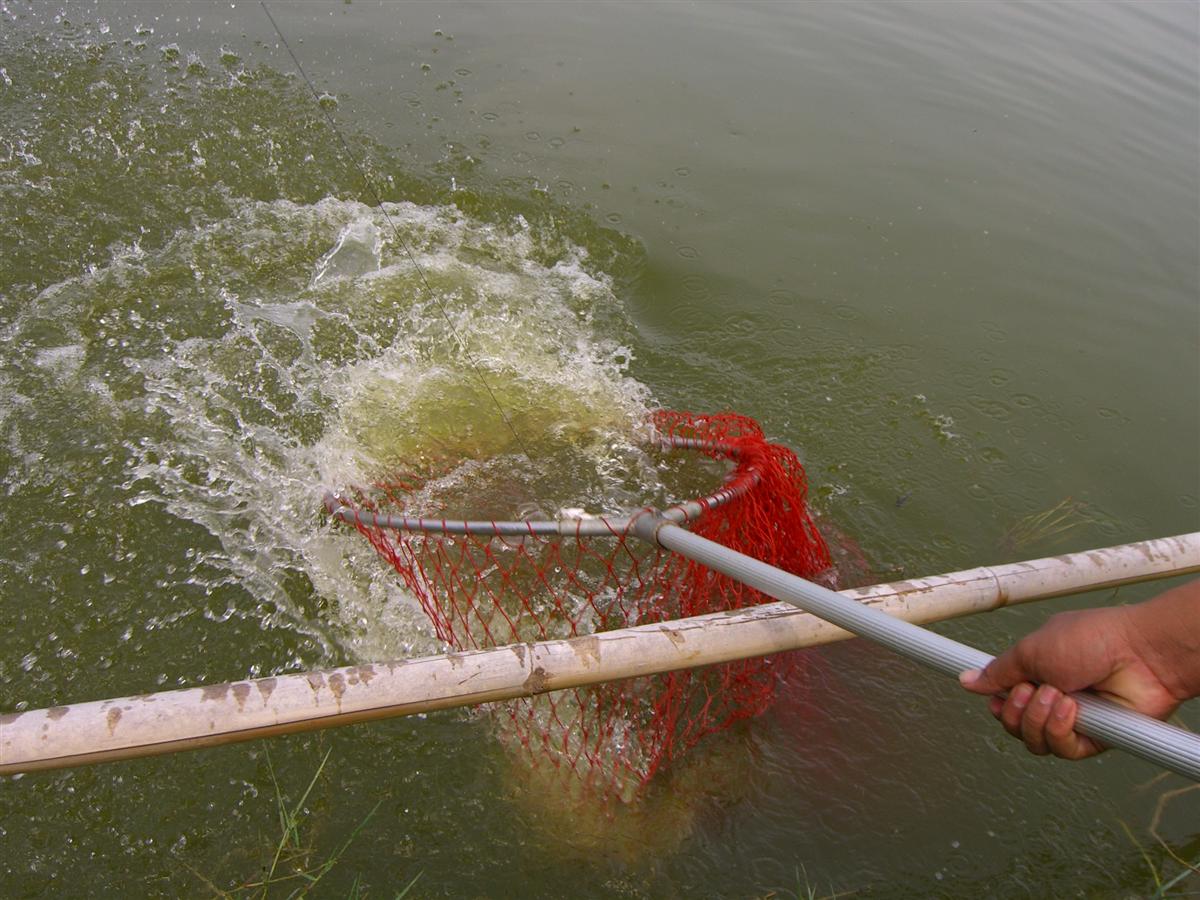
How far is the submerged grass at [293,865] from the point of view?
2189mm

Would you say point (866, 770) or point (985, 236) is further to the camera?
point (985, 236)

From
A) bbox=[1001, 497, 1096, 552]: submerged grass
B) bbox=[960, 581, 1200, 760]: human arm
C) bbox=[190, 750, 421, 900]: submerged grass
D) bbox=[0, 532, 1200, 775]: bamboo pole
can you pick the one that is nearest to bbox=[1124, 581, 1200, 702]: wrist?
bbox=[960, 581, 1200, 760]: human arm

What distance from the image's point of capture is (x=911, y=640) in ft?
5.11

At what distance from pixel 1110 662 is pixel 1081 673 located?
5 cm

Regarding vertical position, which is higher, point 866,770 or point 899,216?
point 899,216

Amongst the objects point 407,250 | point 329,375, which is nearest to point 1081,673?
point 329,375

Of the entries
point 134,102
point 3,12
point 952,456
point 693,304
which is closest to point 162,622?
point 693,304

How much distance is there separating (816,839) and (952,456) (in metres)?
2.29

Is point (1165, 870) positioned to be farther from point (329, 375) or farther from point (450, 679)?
point (329, 375)

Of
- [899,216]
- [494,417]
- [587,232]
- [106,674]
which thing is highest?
[899,216]

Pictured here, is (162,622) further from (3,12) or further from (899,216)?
(3,12)

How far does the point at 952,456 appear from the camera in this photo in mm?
4121

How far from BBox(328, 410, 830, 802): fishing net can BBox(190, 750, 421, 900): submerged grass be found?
0.58m

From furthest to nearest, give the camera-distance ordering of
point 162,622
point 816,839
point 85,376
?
point 85,376 → point 162,622 → point 816,839
